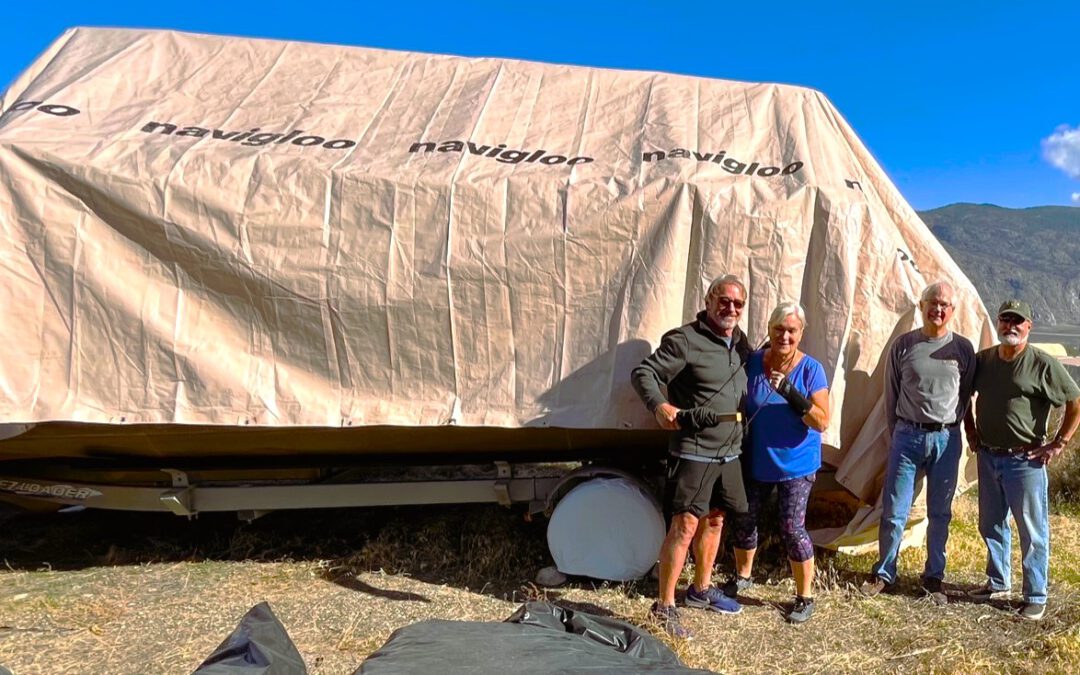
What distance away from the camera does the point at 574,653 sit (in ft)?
9.91

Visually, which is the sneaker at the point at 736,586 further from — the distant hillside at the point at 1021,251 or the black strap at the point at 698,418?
the distant hillside at the point at 1021,251

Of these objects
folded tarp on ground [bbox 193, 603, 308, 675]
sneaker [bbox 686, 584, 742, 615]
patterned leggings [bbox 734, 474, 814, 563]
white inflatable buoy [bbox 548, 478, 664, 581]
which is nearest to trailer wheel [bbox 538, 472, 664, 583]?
white inflatable buoy [bbox 548, 478, 664, 581]

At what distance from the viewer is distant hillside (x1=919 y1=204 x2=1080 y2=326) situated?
261ft

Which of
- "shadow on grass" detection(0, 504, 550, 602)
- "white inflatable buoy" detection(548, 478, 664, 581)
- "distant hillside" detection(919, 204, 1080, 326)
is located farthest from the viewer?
"distant hillside" detection(919, 204, 1080, 326)

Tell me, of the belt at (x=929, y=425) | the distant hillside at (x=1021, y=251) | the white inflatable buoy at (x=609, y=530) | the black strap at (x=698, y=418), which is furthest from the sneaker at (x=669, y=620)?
the distant hillside at (x=1021, y=251)

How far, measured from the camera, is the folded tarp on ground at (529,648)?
2.88 meters

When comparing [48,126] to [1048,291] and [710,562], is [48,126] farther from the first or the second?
[1048,291]

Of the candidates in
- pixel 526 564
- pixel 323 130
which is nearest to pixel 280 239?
pixel 323 130

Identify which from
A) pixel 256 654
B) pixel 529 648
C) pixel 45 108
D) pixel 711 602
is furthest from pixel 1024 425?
pixel 45 108

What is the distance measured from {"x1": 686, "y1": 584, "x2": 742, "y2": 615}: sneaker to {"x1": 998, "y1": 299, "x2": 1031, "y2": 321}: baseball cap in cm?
219

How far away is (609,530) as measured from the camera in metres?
Result: 4.60

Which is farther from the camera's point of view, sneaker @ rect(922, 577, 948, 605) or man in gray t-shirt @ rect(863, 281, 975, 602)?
sneaker @ rect(922, 577, 948, 605)

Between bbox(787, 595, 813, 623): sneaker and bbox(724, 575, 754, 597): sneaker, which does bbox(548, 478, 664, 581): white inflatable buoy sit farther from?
bbox(787, 595, 813, 623): sneaker

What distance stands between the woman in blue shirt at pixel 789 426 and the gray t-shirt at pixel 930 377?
0.56 metres
